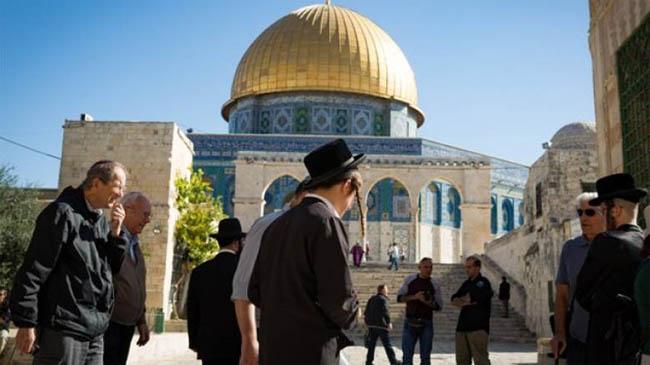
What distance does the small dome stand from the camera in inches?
549

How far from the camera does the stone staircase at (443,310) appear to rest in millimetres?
13906

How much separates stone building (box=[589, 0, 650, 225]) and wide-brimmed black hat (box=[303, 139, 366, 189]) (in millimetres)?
3911

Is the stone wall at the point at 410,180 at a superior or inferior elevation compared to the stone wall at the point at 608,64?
superior

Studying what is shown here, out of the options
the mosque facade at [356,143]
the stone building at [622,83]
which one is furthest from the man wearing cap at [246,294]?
the mosque facade at [356,143]

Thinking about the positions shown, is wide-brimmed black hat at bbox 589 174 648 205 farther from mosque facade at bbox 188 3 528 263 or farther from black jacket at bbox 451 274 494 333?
mosque facade at bbox 188 3 528 263

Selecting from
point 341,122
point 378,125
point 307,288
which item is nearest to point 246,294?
point 307,288

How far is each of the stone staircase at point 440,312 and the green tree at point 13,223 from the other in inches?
119

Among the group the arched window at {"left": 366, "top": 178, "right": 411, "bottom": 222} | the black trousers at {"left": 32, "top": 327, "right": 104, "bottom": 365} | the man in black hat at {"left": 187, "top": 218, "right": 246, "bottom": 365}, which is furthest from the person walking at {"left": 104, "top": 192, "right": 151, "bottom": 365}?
the arched window at {"left": 366, "top": 178, "right": 411, "bottom": 222}

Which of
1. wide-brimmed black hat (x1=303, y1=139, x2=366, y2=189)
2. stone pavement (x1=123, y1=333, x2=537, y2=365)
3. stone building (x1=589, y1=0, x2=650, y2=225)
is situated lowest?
stone pavement (x1=123, y1=333, x2=537, y2=365)

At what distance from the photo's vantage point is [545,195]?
12805 millimetres

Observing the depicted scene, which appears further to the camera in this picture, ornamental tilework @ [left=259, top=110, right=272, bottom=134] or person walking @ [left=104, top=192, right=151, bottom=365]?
ornamental tilework @ [left=259, top=110, right=272, bottom=134]

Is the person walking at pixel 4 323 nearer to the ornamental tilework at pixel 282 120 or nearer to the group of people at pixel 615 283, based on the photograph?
the group of people at pixel 615 283

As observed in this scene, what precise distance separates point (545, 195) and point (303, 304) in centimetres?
1136

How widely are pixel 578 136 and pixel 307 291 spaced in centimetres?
1302
